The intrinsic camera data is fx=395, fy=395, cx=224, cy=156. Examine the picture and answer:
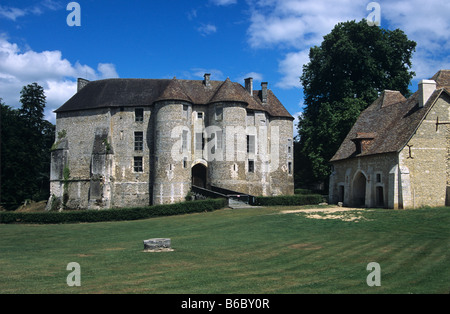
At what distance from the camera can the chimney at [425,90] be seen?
26.7m

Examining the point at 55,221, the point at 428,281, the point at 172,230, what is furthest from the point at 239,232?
the point at 55,221

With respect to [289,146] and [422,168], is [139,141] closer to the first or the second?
[289,146]

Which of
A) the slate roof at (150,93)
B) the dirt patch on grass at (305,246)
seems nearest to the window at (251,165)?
the slate roof at (150,93)

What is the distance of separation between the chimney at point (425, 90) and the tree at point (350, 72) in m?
13.3

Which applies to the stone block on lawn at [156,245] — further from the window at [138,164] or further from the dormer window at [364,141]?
the window at [138,164]

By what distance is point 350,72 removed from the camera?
45781 mm

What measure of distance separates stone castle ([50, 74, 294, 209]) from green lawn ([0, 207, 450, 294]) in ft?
59.2

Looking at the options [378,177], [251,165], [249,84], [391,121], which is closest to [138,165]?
[251,165]

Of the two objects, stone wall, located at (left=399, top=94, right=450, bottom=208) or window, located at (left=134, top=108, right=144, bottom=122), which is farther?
window, located at (left=134, top=108, right=144, bottom=122)

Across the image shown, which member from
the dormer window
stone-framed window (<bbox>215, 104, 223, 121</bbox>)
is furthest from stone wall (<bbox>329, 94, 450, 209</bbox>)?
stone-framed window (<bbox>215, 104, 223, 121</bbox>)

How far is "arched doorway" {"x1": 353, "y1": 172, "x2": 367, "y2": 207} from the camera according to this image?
31797mm

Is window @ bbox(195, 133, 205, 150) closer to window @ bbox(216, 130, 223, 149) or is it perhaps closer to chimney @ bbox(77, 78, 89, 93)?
window @ bbox(216, 130, 223, 149)

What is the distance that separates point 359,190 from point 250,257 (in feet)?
70.6

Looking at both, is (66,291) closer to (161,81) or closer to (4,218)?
(4,218)
